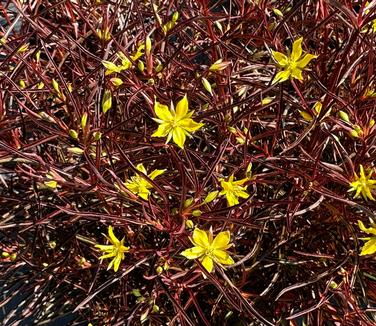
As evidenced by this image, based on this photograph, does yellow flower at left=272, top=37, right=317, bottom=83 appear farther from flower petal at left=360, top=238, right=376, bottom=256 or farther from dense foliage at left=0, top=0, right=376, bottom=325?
flower petal at left=360, top=238, right=376, bottom=256

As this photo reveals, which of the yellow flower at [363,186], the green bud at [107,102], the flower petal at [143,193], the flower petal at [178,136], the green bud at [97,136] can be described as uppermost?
the flower petal at [178,136]

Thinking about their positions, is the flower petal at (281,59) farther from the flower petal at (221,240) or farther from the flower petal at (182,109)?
the flower petal at (221,240)

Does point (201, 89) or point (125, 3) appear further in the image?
point (125, 3)

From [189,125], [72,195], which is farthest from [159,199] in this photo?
[189,125]

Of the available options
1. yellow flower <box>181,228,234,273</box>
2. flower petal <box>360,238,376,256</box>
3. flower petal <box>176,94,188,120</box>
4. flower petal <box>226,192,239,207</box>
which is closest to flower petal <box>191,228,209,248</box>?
yellow flower <box>181,228,234,273</box>

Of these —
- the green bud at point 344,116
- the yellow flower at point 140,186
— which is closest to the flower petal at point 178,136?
the yellow flower at point 140,186

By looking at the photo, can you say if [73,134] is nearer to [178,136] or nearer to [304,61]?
[178,136]

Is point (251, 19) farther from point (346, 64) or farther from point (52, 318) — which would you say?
point (52, 318)
